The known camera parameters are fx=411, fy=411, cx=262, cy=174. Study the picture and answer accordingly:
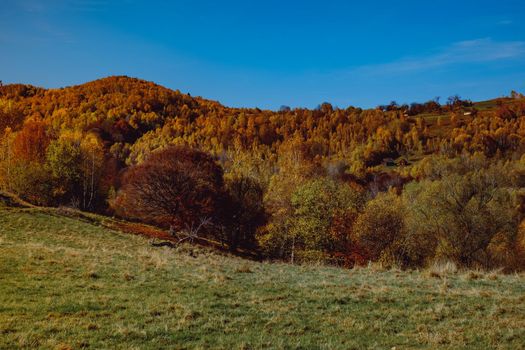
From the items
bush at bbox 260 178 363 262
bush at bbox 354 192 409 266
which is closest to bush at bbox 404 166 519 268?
bush at bbox 354 192 409 266

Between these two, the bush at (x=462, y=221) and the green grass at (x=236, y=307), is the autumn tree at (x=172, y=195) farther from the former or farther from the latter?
the green grass at (x=236, y=307)

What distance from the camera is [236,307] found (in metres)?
13.2

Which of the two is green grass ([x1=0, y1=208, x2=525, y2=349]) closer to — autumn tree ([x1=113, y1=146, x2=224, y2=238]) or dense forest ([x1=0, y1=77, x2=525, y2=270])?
dense forest ([x1=0, y1=77, x2=525, y2=270])

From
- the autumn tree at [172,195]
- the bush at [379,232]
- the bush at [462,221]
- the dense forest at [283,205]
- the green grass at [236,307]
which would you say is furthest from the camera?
the autumn tree at [172,195]

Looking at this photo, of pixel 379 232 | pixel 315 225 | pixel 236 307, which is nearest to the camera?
pixel 236 307

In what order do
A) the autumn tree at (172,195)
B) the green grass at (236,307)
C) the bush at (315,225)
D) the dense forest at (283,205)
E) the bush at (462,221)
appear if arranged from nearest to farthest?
1. the green grass at (236,307)
2. the bush at (462,221)
3. the dense forest at (283,205)
4. the bush at (315,225)
5. the autumn tree at (172,195)

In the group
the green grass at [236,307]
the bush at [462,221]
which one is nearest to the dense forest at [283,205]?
the bush at [462,221]

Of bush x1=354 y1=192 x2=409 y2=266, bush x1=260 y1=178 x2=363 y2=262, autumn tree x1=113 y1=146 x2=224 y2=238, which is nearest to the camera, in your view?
bush x1=354 y1=192 x2=409 y2=266

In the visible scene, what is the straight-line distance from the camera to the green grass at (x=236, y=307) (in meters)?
9.91

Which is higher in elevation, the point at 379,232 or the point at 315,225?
the point at 315,225

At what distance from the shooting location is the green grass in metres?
9.91

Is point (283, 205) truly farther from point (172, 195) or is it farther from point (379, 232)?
point (172, 195)

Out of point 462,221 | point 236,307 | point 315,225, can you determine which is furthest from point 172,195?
point 236,307

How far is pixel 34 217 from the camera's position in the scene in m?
36.8
